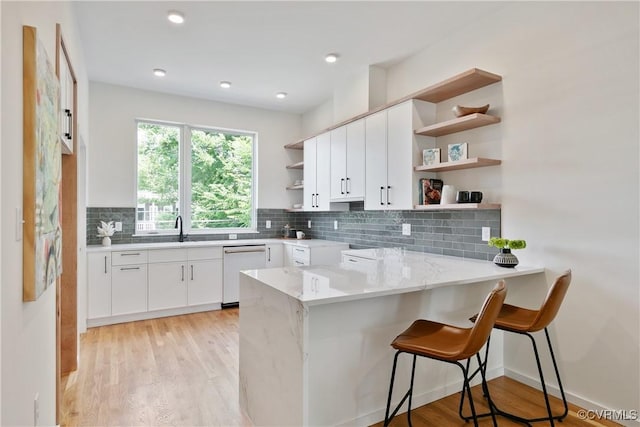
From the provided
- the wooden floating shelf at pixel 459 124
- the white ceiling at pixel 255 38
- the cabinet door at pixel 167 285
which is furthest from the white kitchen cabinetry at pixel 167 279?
the wooden floating shelf at pixel 459 124

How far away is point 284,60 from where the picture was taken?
3857 millimetres

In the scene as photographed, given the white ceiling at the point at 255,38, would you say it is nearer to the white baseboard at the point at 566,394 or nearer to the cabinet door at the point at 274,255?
the cabinet door at the point at 274,255

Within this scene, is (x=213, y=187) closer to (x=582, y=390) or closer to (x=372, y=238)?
(x=372, y=238)

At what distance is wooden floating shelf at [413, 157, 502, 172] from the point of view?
279 cm

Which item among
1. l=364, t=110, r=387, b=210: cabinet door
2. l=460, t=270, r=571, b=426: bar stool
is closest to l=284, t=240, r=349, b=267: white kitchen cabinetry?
l=364, t=110, r=387, b=210: cabinet door

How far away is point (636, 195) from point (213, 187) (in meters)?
4.59

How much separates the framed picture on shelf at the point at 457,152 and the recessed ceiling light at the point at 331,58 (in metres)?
1.54

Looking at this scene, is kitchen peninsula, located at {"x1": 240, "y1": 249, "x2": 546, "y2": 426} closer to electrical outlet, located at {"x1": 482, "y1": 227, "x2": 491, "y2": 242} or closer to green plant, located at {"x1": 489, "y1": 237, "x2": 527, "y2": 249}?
green plant, located at {"x1": 489, "y1": 237, "x2": 527, "y2": 249}

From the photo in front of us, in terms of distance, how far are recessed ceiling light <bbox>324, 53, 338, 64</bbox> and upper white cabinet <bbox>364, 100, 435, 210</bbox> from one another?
2.27ft

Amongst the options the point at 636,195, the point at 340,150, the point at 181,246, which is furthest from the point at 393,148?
the point at 181,246

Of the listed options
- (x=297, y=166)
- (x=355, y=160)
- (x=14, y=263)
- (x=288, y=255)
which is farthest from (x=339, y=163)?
(x=14, y=263)

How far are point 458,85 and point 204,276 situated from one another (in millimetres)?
3512

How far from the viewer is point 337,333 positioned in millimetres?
2006

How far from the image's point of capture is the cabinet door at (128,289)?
13.4ft
